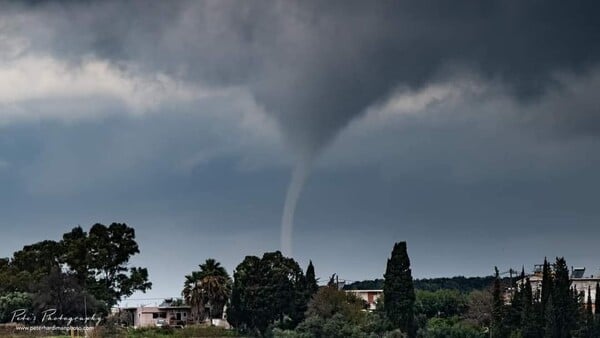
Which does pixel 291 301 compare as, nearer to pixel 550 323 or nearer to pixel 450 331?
pixel 450 331

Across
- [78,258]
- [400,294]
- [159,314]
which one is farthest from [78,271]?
[400,294]

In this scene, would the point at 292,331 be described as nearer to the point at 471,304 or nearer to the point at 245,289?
the point at 245,289

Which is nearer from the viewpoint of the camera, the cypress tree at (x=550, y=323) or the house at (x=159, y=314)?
the cypress tree at (x=550, y=323)

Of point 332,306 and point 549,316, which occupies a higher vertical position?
point 332,306

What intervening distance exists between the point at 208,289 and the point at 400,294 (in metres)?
26.0

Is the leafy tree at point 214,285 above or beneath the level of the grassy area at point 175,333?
above

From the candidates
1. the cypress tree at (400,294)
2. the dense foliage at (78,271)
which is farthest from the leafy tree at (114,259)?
the cypress tree at (400,294)

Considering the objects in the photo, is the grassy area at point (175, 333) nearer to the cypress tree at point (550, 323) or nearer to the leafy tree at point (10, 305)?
the leafy tree at point (10, 305)

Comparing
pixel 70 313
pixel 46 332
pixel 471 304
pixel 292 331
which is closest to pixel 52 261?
pixel 70 313

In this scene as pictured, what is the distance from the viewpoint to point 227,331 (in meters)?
107

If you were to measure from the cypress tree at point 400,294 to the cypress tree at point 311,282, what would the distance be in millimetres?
11729

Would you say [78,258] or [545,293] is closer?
[545,293]

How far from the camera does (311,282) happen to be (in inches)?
4604

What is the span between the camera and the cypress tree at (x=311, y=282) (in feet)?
376
